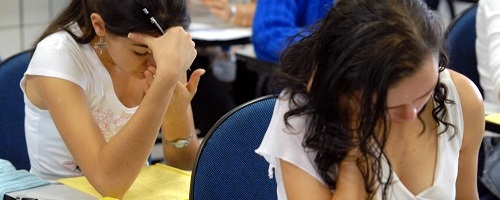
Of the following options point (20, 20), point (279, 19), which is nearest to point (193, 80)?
point (279, 19)

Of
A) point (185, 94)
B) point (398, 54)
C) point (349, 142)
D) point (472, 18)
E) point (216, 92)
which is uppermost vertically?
point (398, 54)

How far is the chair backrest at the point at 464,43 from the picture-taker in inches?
109

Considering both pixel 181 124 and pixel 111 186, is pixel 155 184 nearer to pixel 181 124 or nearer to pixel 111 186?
pixel 111 186

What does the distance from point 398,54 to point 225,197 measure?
0.58 metres

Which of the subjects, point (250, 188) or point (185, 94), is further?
point (185, 94)

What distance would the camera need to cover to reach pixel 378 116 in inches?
55.1

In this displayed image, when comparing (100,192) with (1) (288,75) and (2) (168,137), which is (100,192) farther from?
(1) (288,75)

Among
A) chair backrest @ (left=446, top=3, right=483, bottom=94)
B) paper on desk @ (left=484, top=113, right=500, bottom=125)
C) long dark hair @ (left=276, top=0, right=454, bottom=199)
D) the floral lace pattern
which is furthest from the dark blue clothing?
long dark hair @ (left=276, top=0, right=454, bottom=199)

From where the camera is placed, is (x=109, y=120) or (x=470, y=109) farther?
(x=109, y=120)

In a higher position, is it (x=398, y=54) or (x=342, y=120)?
(x=398, y=54)

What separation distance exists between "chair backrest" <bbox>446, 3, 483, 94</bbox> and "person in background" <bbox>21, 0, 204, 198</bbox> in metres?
1.01

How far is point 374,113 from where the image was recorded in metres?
1.39

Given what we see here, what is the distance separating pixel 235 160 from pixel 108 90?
0.41 meters

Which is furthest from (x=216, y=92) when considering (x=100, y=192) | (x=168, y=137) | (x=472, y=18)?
(x=100, y=192)
